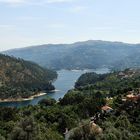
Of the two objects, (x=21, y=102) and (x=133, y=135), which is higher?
(x=133, y=135)

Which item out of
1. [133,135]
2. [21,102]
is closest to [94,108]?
[133,135]

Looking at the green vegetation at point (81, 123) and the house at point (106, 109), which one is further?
the house at point (106, 109)

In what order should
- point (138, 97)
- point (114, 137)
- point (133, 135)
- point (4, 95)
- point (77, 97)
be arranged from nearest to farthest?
1. point (114, 137)
2. point (133, 135)
3. point (138, 97)
4. point (77, 97)
5. point (4, 95)

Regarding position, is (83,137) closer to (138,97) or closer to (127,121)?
(127,121)

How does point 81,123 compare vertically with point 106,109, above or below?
above

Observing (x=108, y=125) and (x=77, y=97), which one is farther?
(x=77, y=97)

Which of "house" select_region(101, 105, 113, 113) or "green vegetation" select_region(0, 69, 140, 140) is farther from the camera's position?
"house" select_region(101, 105, 113, 113)

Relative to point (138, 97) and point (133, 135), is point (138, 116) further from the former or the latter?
point (133, 135)

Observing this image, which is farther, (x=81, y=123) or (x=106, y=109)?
(x=106, y=109)

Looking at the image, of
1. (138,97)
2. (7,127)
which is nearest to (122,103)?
(138,97)

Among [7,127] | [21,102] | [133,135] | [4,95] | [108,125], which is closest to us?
[133,135]
